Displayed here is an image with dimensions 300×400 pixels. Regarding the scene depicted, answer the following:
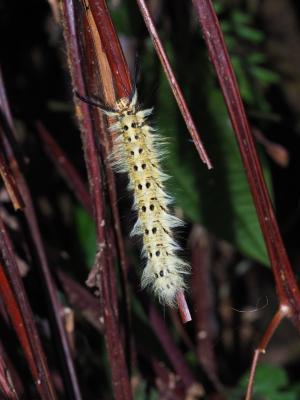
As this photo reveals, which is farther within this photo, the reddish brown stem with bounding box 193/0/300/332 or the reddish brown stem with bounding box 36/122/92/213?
the reddish brown stem with bounding box 36/122/92/213

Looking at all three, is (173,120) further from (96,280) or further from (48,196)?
(48,196)

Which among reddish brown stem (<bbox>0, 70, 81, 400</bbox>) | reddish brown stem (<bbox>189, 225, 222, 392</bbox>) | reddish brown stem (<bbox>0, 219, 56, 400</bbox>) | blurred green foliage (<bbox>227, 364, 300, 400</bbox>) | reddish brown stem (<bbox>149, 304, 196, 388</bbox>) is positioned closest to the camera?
reddish brown stem (<bbox>0, 219, 56, 400</bbox>)

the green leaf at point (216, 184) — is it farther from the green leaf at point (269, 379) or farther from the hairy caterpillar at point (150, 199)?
the green leaf at point (269, 379)

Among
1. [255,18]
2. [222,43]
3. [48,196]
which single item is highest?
[255,18]

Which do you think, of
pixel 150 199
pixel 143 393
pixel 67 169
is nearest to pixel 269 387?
pixel 143 393

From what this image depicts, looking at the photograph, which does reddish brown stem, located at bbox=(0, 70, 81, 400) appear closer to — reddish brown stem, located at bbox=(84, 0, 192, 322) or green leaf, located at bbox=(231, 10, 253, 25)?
reddish brown stem, located at bbox=(84, 0, 192, 322)

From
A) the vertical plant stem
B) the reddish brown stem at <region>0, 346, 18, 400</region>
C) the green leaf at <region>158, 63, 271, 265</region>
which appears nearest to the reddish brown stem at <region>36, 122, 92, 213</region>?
the green leaf at <region>158, 63, 271, 265</region>

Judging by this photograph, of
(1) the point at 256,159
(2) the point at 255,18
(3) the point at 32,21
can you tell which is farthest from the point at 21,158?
(2) the point at 255,18

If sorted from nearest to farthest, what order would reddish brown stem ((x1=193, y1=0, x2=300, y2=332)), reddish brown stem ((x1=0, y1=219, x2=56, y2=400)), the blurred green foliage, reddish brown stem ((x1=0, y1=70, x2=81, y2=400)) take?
reddish brown stem ((x1=193, y1=0, x2=300, y2=332)) < reddish brown stem ((x1=0, y1=219, x2=56, y2=400)) < reddish brown stem ((x1=0, y1=70, x2=81, y2=400)) < the blurred green foliage
